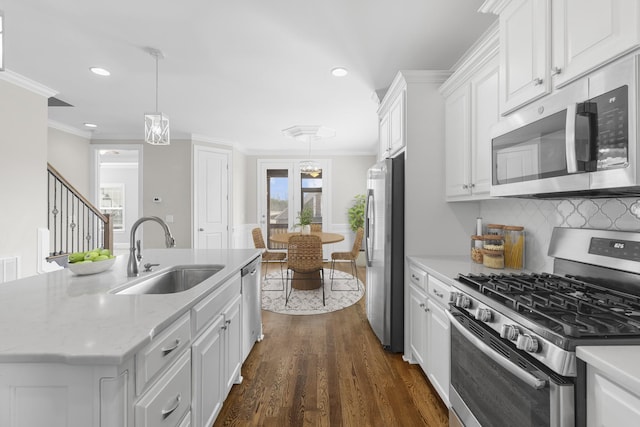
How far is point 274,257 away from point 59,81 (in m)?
3.39

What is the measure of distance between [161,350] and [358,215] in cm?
583

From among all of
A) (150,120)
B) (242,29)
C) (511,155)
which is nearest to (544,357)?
(511,155)

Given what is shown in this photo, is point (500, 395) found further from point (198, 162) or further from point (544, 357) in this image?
point (198, 162)

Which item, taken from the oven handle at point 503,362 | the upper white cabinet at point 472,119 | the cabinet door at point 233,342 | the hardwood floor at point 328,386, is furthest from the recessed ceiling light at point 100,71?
the oven handle at point 503,362

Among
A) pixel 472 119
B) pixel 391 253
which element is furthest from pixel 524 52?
pixel 391 253

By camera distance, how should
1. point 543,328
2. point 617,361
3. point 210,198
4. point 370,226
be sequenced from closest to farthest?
point 617,361
point 543,328
point 370,226
point 210,198

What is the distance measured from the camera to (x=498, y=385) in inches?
46.8

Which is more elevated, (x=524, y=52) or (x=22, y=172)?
(x=524, y=52)

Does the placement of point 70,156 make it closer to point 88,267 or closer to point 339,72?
point 88,267

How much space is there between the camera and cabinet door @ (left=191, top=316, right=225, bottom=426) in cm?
140

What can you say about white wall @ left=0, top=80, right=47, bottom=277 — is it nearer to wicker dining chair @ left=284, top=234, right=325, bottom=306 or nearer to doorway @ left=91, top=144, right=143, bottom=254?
wicker dining chair @ left=284, top=234, right=325, bottom=306

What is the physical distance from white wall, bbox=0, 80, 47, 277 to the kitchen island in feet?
6.76

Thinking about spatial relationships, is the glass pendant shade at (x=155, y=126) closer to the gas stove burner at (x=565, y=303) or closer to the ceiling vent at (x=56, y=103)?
the ceiling vent at (x=56, y=103)

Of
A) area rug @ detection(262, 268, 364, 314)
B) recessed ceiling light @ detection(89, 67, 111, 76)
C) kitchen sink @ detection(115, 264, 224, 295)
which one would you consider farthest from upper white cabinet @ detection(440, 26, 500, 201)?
recessed ceiling light @ detection(89, 67, 111, 76)
